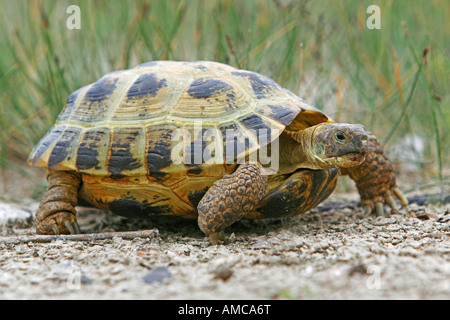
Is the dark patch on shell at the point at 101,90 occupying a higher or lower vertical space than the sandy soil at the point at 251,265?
higher

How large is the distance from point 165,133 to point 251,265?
41.1 inches

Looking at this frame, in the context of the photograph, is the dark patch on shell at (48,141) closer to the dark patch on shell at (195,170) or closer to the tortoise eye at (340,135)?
the dark patch on shell at (195,170)

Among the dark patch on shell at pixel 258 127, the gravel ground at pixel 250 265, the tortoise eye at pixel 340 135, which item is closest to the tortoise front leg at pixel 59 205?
the gravel ground at pixel 250 265

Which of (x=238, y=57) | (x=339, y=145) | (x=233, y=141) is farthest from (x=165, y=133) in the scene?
(x=238, y=57)

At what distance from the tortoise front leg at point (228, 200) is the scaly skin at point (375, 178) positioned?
104 centimetres

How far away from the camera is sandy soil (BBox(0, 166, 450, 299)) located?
154 cm

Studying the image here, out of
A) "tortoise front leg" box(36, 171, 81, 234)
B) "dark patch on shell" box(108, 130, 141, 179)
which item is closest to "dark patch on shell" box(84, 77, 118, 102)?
"dark patch on shell" box(108, 130, 141, 179)

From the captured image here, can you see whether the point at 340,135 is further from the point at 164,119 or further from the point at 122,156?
the point at 122,156

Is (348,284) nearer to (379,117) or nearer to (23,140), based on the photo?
(379,117)

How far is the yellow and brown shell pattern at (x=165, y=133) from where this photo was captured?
252 centimetres

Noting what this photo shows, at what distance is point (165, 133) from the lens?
2574 mm

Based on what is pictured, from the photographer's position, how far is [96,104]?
287 centimetres

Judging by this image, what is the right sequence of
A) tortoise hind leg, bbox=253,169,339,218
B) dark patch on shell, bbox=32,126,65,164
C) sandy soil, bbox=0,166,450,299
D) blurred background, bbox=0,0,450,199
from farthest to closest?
1. blurred background, bbox=0,0,450,199
2. dark patch on shell, bbox=32,126,65,164
3. tortoise hind leg, bbox=253,169,339,218
4. sandy soil, bbox=0,166,450,299

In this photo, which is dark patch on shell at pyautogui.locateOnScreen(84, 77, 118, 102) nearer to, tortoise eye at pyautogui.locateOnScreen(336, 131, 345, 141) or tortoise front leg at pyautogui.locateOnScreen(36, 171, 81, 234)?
tortoise front leg at pyautogui.locateOnScreen(36, 171, 81, 234)
